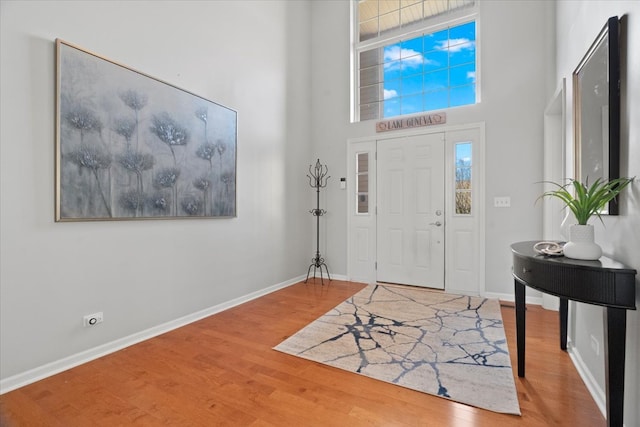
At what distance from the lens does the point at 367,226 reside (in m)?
4.74

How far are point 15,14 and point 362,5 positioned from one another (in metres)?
4.50

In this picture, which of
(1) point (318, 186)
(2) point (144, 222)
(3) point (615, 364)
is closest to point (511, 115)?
(1) point (318, 186)

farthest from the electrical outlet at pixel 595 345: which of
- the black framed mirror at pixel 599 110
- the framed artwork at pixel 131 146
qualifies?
the framed artwork at pixel 131 146

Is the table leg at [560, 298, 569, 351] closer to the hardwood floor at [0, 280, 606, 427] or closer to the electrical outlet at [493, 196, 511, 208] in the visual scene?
the hardwood floor at [0, 280, 606, 427]

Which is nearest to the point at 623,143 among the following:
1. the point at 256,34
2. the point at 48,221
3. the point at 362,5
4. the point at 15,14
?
the point at 48,221

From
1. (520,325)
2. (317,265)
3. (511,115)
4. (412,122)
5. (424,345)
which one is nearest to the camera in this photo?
(520,325)

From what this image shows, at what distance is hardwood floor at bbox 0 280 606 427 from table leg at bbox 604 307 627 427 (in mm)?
387

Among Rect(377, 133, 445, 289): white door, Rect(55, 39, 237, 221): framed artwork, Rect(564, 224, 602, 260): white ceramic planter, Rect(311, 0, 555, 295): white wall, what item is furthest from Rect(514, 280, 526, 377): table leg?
Rect(55, 39, 237, 221): framed artwork

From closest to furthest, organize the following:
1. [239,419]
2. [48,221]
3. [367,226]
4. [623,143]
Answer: [623,143] < [239,419] < [48,221] < [367,226]

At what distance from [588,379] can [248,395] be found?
7.00 feet

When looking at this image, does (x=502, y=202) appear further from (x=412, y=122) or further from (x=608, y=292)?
(x=608, y=292)

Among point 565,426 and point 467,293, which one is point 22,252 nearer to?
point 565,426

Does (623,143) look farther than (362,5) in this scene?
No

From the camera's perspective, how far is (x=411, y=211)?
4.39 metres
